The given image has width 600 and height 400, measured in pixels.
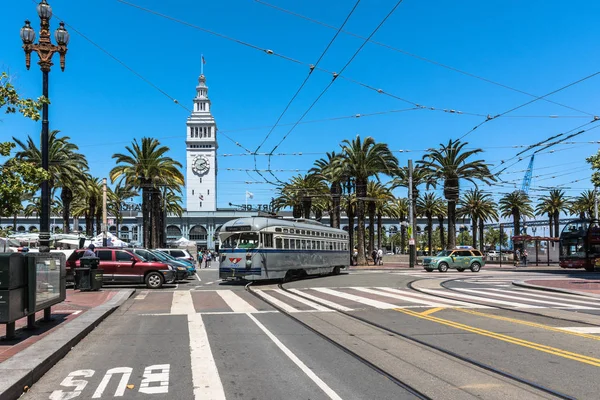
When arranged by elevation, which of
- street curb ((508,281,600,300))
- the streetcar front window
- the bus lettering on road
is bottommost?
street curb ((508,281,600,300))

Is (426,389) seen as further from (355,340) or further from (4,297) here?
(4,297)

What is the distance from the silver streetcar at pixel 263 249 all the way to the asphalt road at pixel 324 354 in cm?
972

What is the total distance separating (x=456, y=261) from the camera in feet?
135

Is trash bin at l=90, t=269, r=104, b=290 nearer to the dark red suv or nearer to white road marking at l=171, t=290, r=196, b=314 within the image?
the dark red suv

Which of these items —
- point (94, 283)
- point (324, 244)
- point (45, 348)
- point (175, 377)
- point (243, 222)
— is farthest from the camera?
point (324, 244)

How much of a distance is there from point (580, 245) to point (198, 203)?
104 m

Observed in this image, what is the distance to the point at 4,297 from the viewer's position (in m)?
8.38

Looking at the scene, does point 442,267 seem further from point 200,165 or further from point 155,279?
point 200,165

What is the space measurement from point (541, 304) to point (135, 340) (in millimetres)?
11980

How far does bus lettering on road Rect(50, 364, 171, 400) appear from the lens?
640cm

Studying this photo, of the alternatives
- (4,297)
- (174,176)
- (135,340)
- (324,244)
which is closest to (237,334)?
(135,340)

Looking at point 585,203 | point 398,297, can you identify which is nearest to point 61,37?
point 398,297

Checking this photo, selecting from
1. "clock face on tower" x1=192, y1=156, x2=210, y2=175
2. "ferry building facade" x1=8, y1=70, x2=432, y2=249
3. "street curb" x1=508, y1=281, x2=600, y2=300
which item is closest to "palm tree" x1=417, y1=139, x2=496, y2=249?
"street curb" x1=508, y1=281, x2=600, y2=300

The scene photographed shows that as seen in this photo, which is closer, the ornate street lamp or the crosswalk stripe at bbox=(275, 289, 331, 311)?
the crosswalk stripe at bbox=(275, 289, 331, 311)
